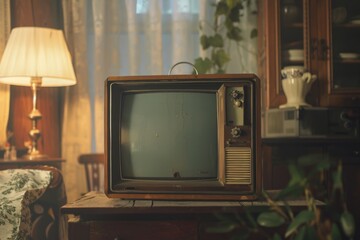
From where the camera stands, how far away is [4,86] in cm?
188

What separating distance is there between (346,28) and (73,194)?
1553mm

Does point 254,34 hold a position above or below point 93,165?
above

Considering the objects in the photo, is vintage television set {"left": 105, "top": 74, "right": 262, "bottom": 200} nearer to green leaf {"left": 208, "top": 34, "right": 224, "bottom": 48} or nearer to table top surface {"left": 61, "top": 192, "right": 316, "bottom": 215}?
table top surface {"left": 61, "top": 192, "right": 316, "bottom": 215}

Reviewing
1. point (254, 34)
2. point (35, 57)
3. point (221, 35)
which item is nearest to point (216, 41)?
point (221, 35)

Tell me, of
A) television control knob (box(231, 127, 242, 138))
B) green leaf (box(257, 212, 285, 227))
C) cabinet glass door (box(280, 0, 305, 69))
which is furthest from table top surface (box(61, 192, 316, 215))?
cabinet glass door (box(280, 0, 305, 69))

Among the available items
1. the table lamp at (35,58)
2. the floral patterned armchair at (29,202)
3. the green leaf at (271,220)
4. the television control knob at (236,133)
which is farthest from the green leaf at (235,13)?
the green leaf at (271,220)

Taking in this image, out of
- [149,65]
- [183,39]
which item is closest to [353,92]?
[183,39]

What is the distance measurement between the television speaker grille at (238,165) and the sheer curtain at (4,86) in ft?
4.05

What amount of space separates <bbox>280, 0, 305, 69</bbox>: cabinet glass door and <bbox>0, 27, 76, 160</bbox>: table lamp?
97 centimetres

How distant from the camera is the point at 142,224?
1.06m

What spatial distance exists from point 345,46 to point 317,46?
5.8 inches

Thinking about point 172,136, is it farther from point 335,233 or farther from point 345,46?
point 345,46

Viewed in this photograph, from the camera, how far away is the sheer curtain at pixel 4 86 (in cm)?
187

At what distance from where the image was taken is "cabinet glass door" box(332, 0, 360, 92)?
5.83 ft
